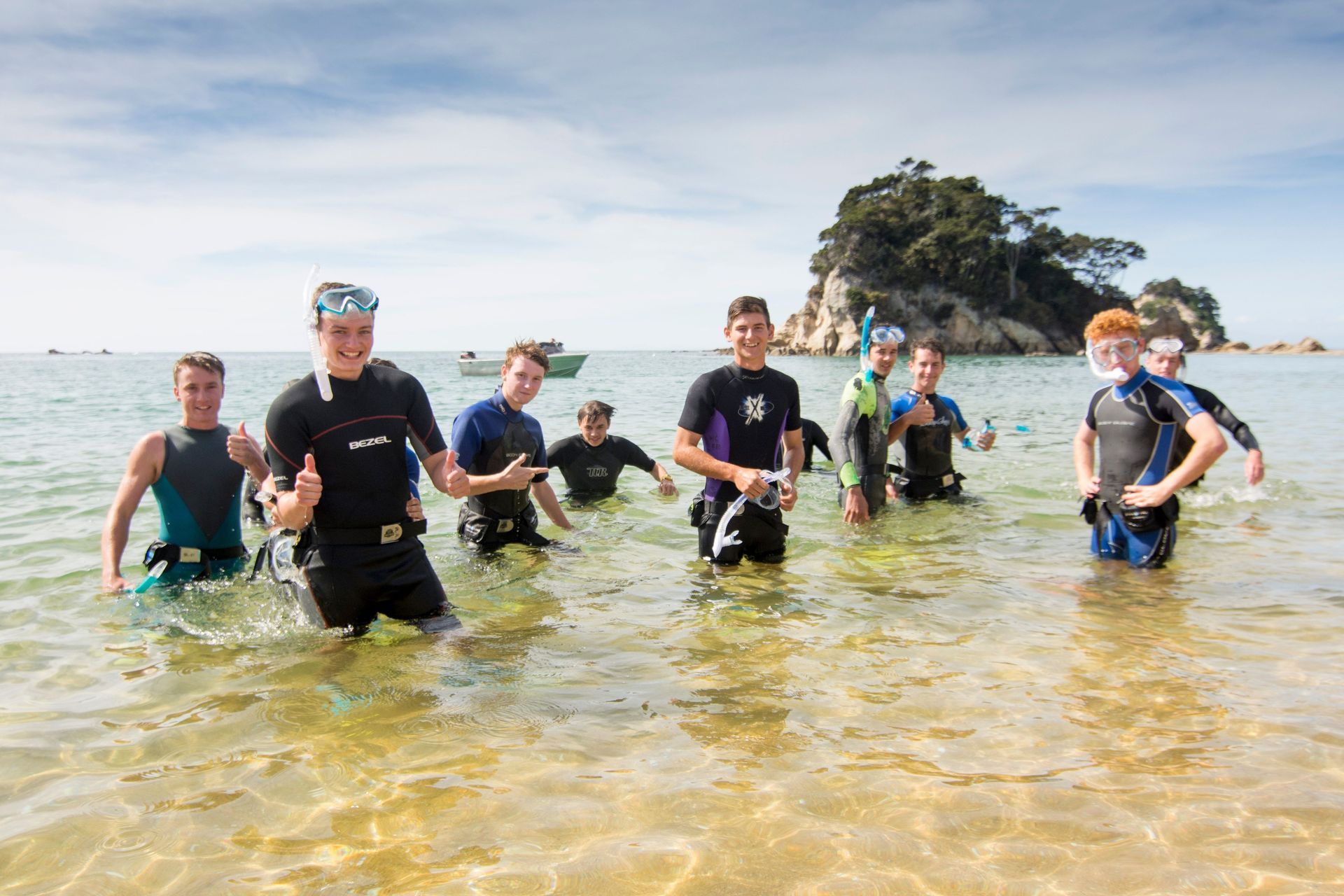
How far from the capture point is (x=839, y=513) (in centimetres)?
934

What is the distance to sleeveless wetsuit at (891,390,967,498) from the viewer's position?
28.7 ft

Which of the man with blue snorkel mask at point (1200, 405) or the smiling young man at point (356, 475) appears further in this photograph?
the man with blue snorkel mask at point (1200, 405)

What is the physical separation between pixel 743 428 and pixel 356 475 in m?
2.44

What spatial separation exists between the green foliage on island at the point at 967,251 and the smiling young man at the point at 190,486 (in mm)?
75780

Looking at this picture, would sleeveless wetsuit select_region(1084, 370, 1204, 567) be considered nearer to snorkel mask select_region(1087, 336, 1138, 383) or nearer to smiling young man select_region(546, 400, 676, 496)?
snorkel mask select_region(1087, 336, 1138, 383)

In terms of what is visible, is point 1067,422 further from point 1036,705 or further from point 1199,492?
point 1036,705

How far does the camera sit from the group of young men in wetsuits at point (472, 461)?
166 inches

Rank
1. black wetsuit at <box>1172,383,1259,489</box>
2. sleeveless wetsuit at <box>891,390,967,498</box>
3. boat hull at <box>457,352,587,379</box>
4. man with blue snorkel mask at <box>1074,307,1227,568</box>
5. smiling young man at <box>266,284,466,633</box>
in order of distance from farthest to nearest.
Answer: boat hull at <box>457,352,587,379</box>, sleeveless wetsuit at <box>891,390,967,498</box>, black wetsuit at <box>1172,383,1259,489</box>, man with blue snorkel mask at <box>1074,307,1227,568</box>, smiling young man at <box>266,284,466,633</box>

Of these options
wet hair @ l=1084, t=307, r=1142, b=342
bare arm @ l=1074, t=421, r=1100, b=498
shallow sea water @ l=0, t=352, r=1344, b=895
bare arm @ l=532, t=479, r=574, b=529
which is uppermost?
wet hair @ l=1084, t=307, r=1142, b=342

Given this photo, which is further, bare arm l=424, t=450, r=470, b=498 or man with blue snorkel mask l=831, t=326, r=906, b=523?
man with blue snorkel mask l=831, t=326, r=906, b=523

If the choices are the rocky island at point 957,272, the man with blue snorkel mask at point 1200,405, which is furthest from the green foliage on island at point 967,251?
the man with blue snorkel mask at point 1200,405

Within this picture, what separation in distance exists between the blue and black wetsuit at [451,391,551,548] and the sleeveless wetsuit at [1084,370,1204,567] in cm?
430

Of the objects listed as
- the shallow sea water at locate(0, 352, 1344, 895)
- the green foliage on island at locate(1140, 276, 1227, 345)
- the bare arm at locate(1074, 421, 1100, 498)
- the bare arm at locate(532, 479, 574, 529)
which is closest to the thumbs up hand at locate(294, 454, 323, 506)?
the shallow sea water at locate(0, 352, 1344, 895)

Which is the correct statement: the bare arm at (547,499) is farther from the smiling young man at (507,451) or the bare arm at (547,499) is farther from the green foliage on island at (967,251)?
the green foliage on island at (967,251)
